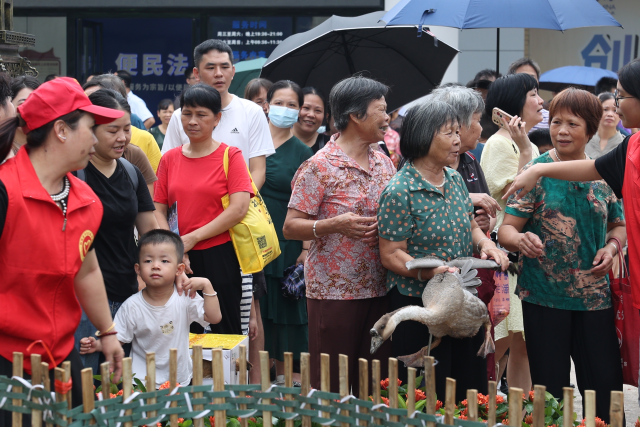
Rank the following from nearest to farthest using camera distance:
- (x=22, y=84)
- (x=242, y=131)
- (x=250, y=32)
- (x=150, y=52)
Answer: (x=22, y=84) → (x=242, y=131) → (x=250, y=32) → (x=150, y=52)

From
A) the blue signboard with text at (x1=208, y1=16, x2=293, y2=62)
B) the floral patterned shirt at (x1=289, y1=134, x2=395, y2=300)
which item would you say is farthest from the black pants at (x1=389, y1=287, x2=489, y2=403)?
the blue signboard with text at (x1=208, y1=16, x2=293, y2=62)

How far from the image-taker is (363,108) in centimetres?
349

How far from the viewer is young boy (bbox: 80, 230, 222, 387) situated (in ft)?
11.4

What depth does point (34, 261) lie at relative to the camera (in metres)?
2.35

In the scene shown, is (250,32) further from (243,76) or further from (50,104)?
(50,104)

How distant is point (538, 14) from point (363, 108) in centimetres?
227

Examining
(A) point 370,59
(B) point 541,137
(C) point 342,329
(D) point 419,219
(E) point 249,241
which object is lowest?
(C) point 342,329

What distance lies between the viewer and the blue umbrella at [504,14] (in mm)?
5066

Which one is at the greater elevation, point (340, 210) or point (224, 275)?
point (340, 210)

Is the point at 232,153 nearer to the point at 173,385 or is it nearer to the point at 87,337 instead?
the point at 87,337

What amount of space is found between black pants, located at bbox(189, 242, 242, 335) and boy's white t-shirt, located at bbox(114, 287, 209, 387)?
514 millimetres

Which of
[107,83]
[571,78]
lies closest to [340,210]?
[107,83]

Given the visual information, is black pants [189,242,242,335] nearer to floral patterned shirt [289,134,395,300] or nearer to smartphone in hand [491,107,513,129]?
floral patterned shirt [289,134,395,300]

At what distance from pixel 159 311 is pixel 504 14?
325cm
